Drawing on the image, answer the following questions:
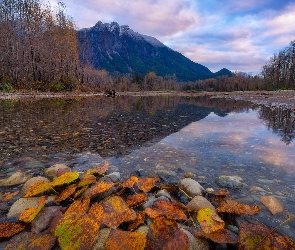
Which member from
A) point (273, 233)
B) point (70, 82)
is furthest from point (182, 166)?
point (70, 82)

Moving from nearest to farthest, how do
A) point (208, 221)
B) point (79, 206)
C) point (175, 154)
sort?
point (208, 221) → point (79, 206) → point (175, 154)

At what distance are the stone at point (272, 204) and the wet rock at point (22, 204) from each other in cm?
287

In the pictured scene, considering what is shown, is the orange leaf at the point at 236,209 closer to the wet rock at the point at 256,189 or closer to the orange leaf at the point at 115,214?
the wet rock at the point at 256,189

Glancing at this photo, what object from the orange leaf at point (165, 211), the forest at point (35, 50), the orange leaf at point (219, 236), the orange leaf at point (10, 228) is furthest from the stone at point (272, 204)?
the forest at point (35, 50)

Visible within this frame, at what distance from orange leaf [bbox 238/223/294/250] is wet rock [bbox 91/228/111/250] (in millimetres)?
1250

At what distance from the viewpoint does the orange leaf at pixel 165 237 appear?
1907mm

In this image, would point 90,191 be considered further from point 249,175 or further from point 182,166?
point 249,175

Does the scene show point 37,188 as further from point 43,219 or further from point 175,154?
point 175,154

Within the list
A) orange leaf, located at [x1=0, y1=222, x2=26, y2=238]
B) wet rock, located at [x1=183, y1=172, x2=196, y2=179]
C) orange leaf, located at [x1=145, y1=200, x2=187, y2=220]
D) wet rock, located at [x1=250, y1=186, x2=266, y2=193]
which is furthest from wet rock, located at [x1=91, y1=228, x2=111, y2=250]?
wet rock, located at [x1=250, y1=186, x2=266, y2=193]

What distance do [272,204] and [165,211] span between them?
5.12 feet

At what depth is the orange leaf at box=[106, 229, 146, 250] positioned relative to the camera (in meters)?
1.93

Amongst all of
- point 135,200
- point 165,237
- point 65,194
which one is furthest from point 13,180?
point 165,237

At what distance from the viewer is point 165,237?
6.64 ft

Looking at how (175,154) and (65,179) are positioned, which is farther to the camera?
(175,154)
